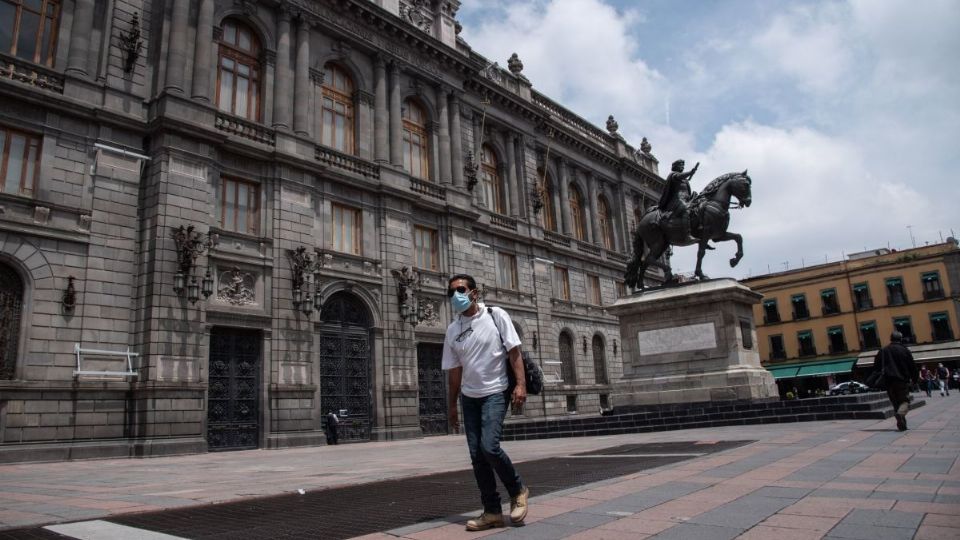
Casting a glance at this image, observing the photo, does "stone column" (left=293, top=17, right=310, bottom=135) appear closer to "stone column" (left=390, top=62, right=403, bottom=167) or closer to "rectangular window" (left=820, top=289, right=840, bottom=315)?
"stone column" (left=390, top=62, right=403, bottom=167)

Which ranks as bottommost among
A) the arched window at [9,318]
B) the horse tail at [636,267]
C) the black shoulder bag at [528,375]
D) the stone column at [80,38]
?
the black shoulder bag at [528,375]

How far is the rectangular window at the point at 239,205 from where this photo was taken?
2042 cm

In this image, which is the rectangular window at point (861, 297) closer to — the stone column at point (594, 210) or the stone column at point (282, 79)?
the stone column at point (594, 210)

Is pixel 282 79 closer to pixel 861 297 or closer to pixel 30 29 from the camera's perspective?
pixel 30 29

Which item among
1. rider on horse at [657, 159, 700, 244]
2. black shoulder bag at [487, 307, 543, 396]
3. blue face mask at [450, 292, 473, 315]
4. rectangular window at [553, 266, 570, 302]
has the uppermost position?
rectangular window at [553, 266, 570, 302]

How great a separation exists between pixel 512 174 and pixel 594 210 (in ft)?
26.7

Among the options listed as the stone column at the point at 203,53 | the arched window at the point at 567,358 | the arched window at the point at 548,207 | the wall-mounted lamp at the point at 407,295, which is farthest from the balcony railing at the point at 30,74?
the arched window at the point at 567,358

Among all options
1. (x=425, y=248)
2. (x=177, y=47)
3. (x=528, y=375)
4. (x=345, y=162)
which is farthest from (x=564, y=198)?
(x=528, y=375)

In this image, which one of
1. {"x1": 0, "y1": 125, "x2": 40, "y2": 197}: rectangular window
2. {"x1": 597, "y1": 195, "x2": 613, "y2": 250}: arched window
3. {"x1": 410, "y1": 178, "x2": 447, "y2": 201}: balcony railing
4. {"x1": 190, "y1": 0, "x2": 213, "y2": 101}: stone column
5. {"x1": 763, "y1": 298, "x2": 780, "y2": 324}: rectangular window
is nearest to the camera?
{"x1": 0, "y1": 125, "x2": 40, "y2": 197}: rectangular window

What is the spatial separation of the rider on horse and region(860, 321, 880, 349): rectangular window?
4229 cm

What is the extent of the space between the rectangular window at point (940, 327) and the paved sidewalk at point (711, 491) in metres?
45.2

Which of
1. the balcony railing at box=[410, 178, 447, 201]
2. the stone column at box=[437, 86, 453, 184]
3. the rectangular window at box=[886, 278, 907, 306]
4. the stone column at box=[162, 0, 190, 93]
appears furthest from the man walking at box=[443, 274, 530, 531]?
the rectangular window at box=[886, 278, 907, 306]

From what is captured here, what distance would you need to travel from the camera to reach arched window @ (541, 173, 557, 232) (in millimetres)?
36938

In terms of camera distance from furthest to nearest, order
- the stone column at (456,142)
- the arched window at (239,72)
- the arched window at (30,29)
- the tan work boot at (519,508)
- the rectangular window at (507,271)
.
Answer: the rectangular window at (507,271), the stone column at (456,142), the arched window at (239,72), the arched window at (30,29), the tan work boot at (519,508)
